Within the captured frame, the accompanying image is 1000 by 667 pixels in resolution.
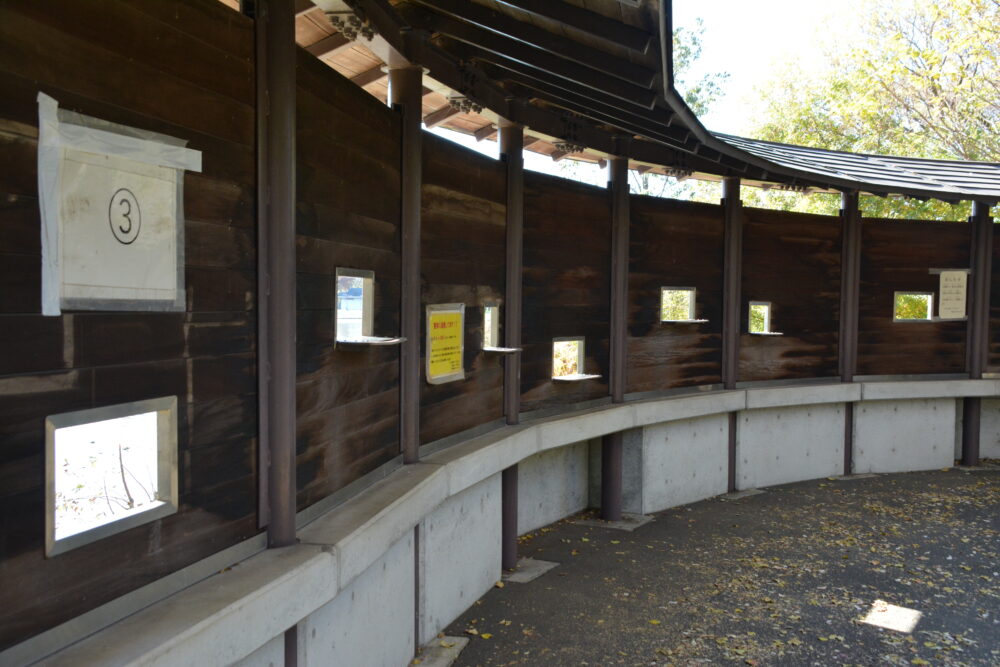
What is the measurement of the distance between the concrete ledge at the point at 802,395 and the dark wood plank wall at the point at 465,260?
4388mm

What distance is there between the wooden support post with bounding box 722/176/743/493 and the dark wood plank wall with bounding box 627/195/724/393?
0.08 m

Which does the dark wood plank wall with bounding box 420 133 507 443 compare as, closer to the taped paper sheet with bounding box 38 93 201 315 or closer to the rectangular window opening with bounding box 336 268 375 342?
the rectangular window opening with bounding box 336 268 375 342

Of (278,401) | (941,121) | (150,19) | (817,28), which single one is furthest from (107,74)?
(817,28)

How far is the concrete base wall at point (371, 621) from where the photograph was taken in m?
3.88

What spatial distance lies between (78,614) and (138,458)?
1.74ft

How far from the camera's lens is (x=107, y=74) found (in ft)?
8.70

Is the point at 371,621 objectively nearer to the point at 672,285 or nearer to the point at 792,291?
the point at 672,285

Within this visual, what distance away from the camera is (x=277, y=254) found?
3.62m

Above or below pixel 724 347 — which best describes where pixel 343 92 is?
above

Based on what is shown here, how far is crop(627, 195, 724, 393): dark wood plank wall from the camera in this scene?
933cm

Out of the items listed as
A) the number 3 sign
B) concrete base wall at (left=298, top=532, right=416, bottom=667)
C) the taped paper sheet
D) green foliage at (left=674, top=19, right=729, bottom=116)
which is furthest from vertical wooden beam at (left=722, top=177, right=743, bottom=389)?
green foliage at (left=674, top=19, right=729, bottom=116)

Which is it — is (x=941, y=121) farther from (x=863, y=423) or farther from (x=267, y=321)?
(x=267, y=321)

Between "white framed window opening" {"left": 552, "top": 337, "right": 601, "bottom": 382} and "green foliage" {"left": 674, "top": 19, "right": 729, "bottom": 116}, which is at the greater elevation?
"green foliage" {"left": 674, "top": 19, "right": 729, "bottom": 116}

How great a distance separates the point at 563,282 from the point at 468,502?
8.86 feet
